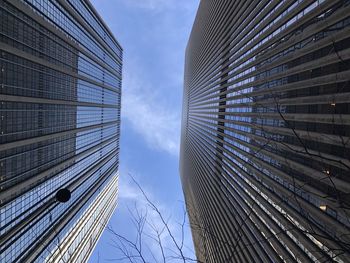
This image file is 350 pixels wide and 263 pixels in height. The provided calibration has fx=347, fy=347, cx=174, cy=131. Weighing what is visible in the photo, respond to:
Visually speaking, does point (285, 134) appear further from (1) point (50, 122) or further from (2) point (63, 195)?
(1) point (50, 122)

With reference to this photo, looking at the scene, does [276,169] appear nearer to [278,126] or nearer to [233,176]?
[278,126]

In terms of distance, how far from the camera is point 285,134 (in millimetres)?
39875

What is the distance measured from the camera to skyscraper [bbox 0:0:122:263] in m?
59.3

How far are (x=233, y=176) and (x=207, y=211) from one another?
2602 centimetres

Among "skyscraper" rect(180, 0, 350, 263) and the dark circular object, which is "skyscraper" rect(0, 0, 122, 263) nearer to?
the dark circular object


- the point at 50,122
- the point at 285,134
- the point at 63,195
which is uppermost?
the point at 285,134

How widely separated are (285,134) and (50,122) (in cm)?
5696

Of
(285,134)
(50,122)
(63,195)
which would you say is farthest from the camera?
(50,122)

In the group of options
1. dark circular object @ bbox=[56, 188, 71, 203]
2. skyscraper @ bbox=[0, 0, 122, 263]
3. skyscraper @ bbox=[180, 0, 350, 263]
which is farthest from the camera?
skyscraper @ bbox=[0, 0, 122, 263]

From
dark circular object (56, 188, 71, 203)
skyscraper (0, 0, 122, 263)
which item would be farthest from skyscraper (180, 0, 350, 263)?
skyscraper (0, 0, 122, 263)

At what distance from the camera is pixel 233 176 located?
6731cm

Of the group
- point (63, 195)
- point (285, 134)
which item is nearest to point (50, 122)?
point (285, 134)

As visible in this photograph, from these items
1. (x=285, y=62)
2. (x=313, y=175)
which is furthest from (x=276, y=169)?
(x=285, y=62)

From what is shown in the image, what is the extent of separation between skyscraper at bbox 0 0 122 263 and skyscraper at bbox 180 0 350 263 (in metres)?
22.3
